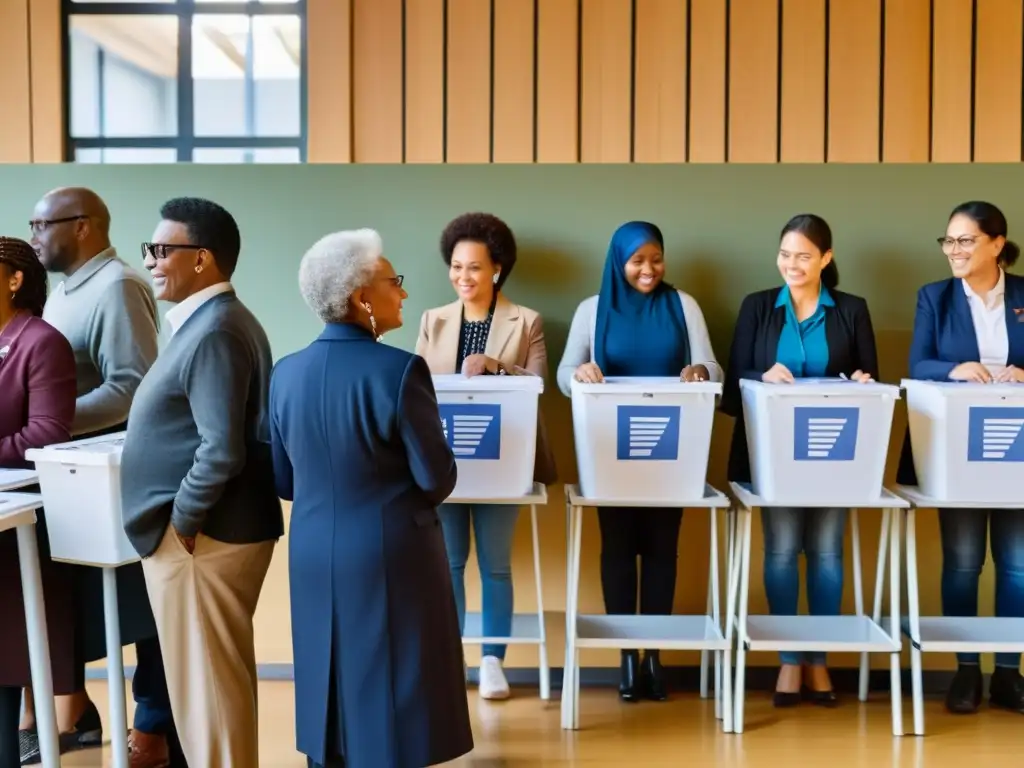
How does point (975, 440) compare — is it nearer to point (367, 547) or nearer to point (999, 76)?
point (999, 76)

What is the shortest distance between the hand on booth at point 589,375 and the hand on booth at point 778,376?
547 millimetres

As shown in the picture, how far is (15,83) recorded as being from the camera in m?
4.09

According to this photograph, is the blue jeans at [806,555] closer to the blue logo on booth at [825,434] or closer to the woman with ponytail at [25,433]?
the blue logo on booth at [825,434]

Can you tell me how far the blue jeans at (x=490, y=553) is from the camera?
362cm

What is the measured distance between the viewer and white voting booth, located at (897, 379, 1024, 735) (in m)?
3.16

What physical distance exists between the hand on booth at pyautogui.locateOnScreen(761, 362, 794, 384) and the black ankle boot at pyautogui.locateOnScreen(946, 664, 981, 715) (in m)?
1.30

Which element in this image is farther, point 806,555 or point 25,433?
point 806,555

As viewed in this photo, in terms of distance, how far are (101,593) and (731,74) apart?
9.65 ft

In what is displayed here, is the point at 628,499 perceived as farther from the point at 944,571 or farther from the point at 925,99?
the point at 925,99

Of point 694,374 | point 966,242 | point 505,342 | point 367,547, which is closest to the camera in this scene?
point 367,547

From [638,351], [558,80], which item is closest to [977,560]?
[638,351]

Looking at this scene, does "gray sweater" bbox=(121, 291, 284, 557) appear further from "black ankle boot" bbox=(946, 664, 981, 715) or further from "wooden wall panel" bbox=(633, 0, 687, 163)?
"black ankle boot" bbox=(946, 664, 981, 715)

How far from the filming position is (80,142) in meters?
4.21

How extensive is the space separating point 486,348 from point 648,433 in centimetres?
74
